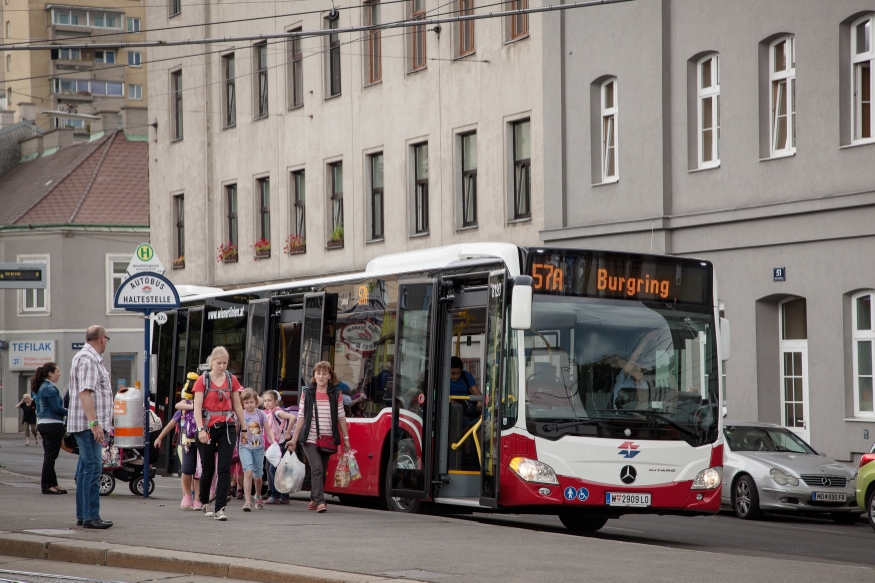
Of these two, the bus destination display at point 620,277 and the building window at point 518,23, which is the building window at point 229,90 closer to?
the building window at point 518,23

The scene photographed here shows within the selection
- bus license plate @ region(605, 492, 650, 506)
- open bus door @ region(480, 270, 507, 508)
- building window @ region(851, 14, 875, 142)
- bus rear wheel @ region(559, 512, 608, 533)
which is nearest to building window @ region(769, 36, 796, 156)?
building window @ region(851, 14, 875, 142)

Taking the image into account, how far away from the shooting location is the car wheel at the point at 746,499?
67.2ft

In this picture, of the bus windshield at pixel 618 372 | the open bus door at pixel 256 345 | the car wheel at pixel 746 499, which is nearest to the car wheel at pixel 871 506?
the car wheel at pixel 746 499

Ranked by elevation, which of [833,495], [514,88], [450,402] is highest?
[514,88]

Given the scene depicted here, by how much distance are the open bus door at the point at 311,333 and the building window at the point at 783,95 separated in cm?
1012

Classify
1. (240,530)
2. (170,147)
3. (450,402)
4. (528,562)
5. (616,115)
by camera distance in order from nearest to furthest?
(528,562) → (240,530) → (450,402) → (616,115) → (170,147)

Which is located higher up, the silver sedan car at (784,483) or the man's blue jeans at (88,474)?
the man's blue jeans at (88,474)

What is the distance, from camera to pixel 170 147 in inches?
1789

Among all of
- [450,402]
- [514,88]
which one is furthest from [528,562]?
[514,88]

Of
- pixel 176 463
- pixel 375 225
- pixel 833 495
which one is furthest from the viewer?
pixel 375 225

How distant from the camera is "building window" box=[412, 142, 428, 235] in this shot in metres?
34.2

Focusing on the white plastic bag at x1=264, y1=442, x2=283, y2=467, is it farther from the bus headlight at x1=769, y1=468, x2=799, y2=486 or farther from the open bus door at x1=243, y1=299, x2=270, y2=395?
the bus headlight at x1=769, y1=468, x2=799, y2=486

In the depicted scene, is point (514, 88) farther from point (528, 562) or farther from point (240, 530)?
point (528, 562)

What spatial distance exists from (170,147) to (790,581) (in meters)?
37.4
